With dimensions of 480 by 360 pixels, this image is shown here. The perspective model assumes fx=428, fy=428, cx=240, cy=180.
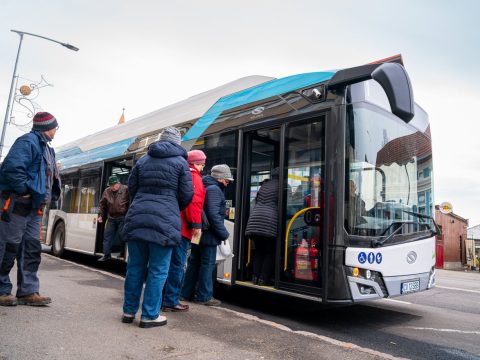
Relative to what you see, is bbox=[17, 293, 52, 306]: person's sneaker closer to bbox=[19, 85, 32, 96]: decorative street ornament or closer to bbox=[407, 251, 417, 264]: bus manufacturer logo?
bbox=[407, 251, 417, 264]: bus manufacturer logo

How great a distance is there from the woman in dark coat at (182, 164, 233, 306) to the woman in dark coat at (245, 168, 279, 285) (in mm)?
415

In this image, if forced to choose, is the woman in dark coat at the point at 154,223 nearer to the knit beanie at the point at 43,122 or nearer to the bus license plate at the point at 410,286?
the knit beanie at the point at 43,122

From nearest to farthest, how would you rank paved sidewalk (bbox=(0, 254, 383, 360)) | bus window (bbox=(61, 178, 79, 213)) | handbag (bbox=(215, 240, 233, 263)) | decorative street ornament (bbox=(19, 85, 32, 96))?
paved sidewalk (bbox=(0, 254, 383, 360)) < handbag (bbox=(215, 240, 233, 263)) < bus window (bbox=(61, 178, 79, 213)) < decorative street ornament (bbox=(19, 85, 32, 96))

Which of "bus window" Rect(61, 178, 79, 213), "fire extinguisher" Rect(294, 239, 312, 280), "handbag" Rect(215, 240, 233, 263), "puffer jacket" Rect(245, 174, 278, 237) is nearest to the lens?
"fire extinguisher" Rect(294, 239, 312, 280)

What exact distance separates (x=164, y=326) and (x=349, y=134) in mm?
2766

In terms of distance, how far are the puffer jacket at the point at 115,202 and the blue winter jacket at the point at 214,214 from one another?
3334 mm

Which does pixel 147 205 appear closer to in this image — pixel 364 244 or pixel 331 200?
pixel 331 200

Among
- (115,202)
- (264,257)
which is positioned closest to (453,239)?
(115,202)

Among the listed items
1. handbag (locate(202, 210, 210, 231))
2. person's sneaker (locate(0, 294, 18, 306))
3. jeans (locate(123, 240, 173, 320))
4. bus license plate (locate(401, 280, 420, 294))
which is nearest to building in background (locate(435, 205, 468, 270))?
bus license plate (locate(401, 280, 420, 294))

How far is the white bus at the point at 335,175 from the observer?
454 cm

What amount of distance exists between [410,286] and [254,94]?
321 centimetres

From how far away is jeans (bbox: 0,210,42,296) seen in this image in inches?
162

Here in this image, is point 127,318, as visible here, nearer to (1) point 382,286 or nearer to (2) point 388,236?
(1) point 382,286

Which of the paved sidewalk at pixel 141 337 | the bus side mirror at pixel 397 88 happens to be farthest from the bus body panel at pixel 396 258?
the bus side mirror at pixel 397 88
